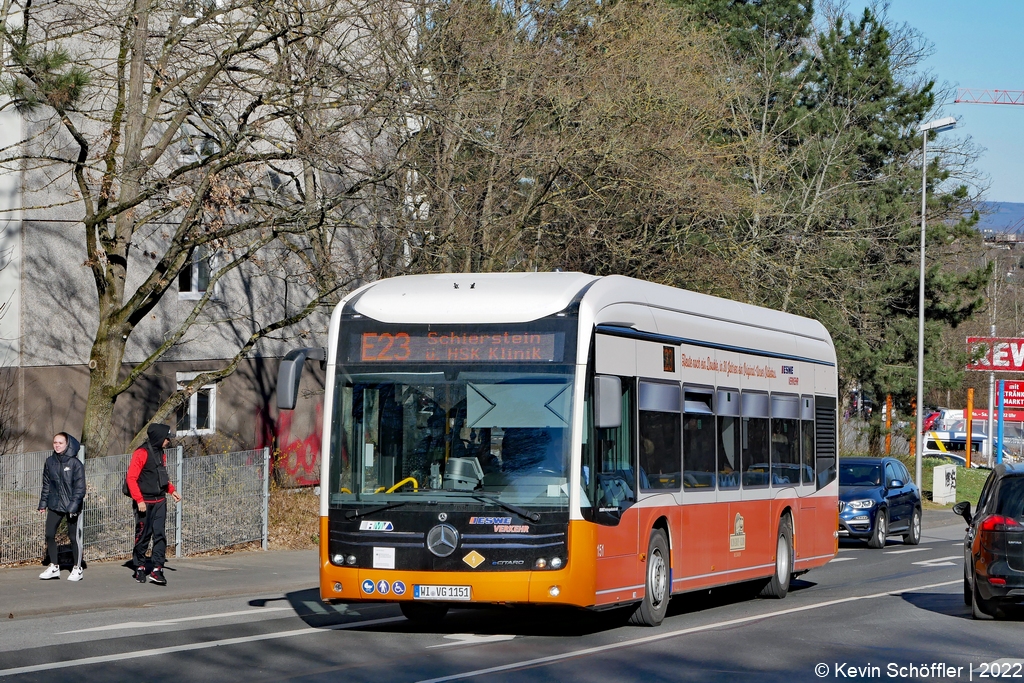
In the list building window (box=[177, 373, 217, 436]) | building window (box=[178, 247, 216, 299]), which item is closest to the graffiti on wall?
building window (box=[177, 373, 217, 436])

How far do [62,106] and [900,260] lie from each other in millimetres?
30765

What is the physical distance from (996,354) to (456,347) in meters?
46.9

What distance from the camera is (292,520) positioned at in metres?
22.8

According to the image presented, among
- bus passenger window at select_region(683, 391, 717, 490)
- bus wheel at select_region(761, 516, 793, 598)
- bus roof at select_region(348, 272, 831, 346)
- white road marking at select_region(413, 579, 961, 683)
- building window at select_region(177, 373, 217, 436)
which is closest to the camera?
white road marking at select_region(413, 579, 961, 683)

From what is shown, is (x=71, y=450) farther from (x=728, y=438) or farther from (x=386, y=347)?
(x=728, y=438)

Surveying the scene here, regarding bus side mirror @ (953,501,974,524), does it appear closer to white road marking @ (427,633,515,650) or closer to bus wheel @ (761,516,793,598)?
bus wheel @ (761,516,793,598)

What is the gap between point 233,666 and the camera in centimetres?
969

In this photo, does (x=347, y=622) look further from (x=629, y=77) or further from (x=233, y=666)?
(x=629, y=77)

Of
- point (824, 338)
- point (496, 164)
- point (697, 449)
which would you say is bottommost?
point (697, 449)

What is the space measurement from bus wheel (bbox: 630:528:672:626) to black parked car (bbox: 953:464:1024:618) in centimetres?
296

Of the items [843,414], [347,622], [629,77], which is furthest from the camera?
[843,414]

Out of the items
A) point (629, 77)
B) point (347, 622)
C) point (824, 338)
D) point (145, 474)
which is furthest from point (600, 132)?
point (347, 622)

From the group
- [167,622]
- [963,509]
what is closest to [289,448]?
[167,622]

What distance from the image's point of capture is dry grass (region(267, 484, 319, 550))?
70.6 ft
